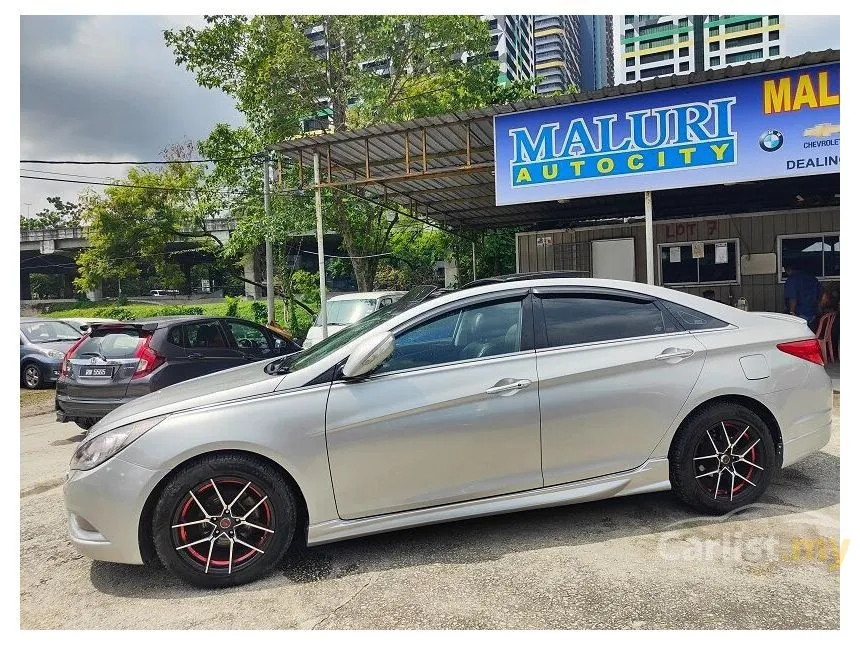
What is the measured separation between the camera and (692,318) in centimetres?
373

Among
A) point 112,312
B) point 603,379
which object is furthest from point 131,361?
point 112,312

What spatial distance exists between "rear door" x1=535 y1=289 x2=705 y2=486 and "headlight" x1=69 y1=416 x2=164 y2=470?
2.18 m

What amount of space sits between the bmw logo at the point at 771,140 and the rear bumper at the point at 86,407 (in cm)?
837

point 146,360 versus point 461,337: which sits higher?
point 461,337

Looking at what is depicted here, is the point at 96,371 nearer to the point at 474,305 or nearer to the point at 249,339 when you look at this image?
the point at 249,339

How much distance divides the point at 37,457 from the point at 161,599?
14.3 feet

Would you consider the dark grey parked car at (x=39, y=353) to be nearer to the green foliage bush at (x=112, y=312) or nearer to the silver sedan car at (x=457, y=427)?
the silver sedan car at (x=457, y=427)

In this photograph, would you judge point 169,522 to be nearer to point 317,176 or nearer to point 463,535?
point 463,535

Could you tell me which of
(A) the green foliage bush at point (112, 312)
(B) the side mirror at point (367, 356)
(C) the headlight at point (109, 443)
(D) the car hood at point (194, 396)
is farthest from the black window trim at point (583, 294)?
(A) the green foliage bush at point (112, 312)

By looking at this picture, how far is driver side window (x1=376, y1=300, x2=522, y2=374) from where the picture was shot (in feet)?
10.9

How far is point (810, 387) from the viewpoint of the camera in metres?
3.72

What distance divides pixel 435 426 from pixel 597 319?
1277mm

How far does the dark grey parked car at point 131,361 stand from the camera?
20.0ft
